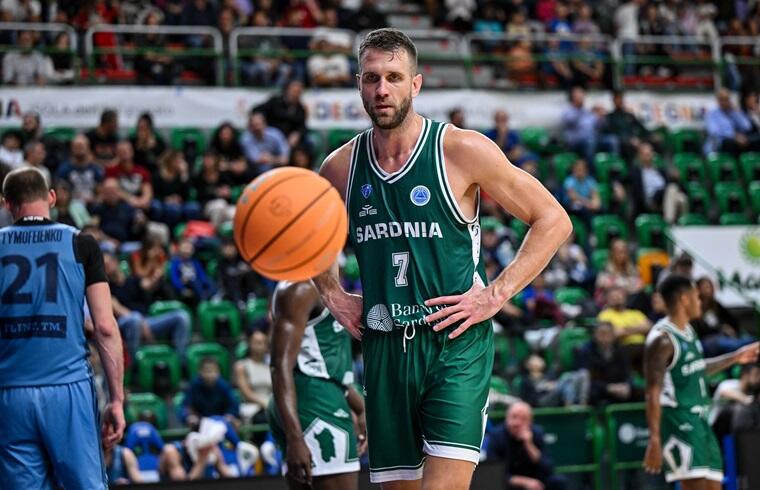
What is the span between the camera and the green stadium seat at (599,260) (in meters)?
15.3

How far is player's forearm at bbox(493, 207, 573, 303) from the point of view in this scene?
538 cm

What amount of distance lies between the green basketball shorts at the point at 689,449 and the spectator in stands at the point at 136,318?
5122 millimetres

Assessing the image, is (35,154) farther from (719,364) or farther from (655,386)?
(719,364)

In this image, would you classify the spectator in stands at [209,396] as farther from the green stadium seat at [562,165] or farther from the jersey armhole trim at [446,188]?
the green stadium seat at [562,165]

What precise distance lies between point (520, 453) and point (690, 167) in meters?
7.85

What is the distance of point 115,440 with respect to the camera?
21.3ft

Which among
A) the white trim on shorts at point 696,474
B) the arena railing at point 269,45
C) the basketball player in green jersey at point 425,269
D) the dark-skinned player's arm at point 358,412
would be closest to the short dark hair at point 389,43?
the basketball player in green jersey at point 425,269

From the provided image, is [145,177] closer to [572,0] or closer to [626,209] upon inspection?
[626,209]

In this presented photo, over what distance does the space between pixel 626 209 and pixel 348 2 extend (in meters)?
5.67

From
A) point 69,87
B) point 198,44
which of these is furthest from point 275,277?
point 198,44

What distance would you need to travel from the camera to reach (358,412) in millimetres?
7840

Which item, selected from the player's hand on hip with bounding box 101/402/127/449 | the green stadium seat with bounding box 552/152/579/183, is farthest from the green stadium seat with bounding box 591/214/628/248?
the player's hand on hip with bounding box 101/402/127/449

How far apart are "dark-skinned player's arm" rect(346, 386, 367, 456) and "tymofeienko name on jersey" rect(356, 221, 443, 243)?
2.36 meters

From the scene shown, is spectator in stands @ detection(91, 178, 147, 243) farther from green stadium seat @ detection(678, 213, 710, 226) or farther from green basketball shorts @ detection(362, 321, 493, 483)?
green basketball shorts @ detection(362, 321, 493, 483)
